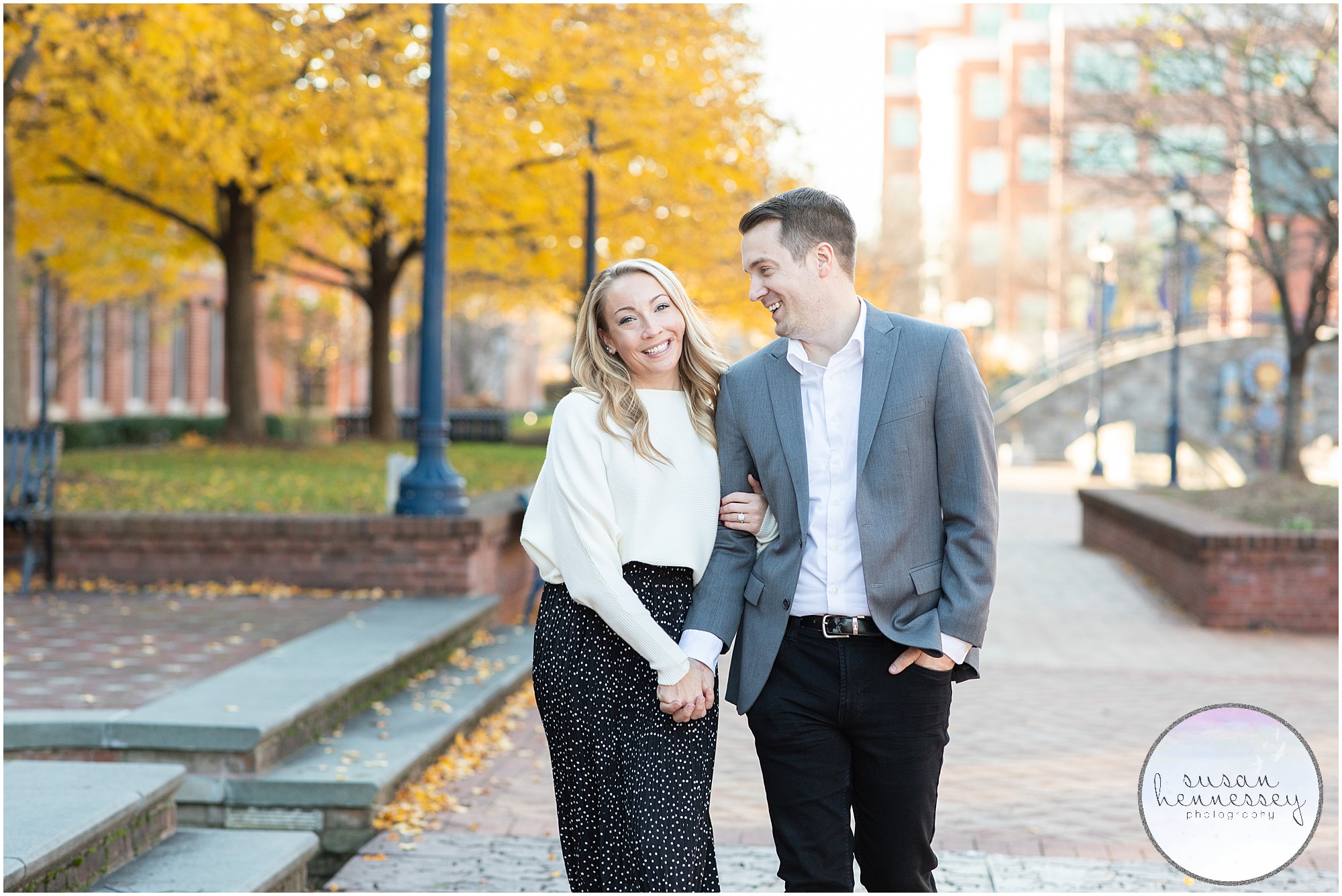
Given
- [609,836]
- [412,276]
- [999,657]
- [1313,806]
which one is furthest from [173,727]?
[412,276]

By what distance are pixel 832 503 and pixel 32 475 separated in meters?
7.78

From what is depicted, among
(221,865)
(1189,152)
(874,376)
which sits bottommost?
(221,865)

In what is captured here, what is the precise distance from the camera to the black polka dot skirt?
10.5 ft

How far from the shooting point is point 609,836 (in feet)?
10.7

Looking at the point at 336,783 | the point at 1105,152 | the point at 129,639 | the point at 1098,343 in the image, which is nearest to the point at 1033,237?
the point at 1098,343

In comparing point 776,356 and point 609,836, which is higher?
point 776,356

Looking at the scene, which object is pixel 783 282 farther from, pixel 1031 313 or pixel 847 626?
pixel 1031 313

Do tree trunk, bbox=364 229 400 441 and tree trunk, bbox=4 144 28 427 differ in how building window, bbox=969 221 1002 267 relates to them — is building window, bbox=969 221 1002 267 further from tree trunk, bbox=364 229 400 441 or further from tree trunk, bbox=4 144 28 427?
tree trunk, bbox=4 144 28 427

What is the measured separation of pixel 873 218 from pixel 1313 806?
61.9m

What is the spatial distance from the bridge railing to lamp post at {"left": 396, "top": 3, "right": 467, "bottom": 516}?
112 ft

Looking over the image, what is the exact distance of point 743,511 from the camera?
3.21 m

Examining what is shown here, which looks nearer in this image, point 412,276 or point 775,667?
point 775,667

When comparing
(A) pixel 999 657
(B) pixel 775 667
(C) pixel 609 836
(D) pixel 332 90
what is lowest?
(A) pixel 999 657

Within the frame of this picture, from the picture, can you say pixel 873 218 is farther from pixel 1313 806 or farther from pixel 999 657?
pixel 1313 806
